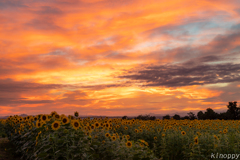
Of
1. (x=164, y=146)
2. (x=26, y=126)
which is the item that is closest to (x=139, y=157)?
(x=164, y=146)

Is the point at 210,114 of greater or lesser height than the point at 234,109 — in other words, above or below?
below

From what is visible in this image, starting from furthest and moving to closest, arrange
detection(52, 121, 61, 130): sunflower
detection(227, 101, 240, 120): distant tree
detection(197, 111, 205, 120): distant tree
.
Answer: detection(197, 111, 205, 120): distant tree
detection(227, 101, 240, 120): distant tree
detection(52, 121, 61, 130): sunflower

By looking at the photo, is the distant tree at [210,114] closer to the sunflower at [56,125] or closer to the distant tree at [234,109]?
the distant tree at [234,109]

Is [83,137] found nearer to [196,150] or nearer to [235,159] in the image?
[196,150]

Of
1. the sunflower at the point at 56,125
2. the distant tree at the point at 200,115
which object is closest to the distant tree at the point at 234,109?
the distant tree at the point at 200,115

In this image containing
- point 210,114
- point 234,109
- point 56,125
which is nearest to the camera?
point 56,125

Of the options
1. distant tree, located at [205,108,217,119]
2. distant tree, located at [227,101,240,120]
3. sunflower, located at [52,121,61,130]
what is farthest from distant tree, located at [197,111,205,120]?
sunflower, located at [52,121,61,130]

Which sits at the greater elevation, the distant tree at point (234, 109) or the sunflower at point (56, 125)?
the distant tree at point (234, 109)

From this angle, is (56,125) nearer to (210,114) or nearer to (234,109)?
(210,114)

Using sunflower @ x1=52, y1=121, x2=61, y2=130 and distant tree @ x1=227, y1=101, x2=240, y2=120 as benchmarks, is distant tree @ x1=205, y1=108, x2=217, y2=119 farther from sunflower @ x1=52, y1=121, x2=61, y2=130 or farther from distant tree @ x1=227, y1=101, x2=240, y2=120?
sunflower @ x1=52, y1=121, x2=61, y2=130

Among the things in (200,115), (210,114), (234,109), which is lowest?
(200,115)

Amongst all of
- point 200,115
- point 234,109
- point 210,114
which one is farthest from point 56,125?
point 234,109

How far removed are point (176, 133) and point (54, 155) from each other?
6837 mm

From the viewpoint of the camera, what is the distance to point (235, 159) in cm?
771
